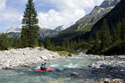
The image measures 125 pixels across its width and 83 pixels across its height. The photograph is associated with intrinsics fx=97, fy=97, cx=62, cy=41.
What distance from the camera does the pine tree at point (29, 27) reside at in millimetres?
35719

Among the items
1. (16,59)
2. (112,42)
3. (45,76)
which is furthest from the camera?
(112,42)

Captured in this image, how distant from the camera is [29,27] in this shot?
121 feet

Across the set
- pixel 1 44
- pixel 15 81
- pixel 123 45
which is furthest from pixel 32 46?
pixel 123 45

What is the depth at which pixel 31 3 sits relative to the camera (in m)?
37.9

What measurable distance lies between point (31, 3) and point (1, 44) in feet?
62.5

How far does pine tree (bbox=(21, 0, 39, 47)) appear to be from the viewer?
35.7 metres

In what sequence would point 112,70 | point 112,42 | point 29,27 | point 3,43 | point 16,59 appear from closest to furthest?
point 112,70, point 16,59, point 3,43, point 29,27, point 112,42

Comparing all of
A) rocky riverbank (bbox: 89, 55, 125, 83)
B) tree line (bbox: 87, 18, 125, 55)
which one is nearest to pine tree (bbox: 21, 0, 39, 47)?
rocky riverbank (bbox: 89, 55, 125, 83)

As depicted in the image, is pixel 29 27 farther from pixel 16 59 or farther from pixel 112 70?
pixel 112 70

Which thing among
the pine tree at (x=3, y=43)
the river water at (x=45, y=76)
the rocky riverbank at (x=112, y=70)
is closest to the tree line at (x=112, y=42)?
the rocky riverbank at (x=112, y=70)

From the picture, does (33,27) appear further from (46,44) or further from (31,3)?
(46,44)

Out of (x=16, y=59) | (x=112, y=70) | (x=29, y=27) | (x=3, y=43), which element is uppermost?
(x=29, y=27)

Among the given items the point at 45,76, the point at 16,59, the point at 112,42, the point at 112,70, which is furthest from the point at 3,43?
the point at 112,42

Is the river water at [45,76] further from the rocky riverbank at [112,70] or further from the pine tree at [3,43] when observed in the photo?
the pine tree at [3,43]
